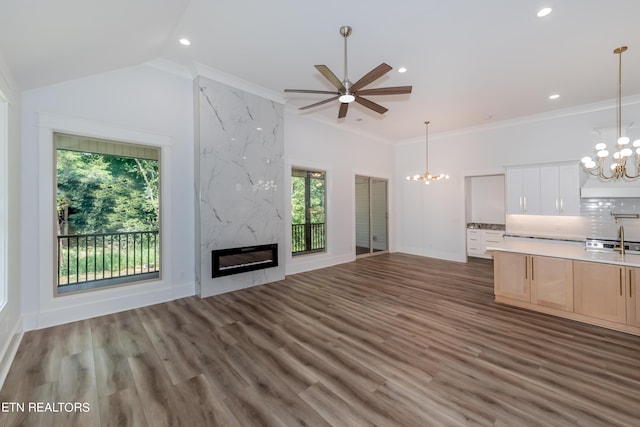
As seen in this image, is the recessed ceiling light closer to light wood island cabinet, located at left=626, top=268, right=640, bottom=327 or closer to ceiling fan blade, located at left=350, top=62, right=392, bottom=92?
ceiling fan blade, located at left=350, top=62, right=392, bottom=92

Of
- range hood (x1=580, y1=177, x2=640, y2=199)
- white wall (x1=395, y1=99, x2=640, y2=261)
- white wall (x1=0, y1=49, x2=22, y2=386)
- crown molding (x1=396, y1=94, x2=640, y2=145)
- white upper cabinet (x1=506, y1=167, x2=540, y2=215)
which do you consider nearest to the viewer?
white wall (x1=0, y1=49, x2=22, y2=386)

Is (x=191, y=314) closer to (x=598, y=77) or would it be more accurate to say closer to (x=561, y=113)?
(x=598, y=77)

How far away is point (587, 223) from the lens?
528cm

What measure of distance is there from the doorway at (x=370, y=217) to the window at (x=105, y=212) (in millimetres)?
5050

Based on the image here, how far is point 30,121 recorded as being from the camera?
3125 mm

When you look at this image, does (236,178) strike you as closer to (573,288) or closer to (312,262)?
(312,262)

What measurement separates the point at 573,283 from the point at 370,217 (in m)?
4.74

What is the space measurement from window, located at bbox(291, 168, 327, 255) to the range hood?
5.05m

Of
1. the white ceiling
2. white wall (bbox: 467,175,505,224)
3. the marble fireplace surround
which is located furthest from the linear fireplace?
white wall (bbox: 467,175,505,224)

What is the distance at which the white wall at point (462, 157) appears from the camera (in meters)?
5.37

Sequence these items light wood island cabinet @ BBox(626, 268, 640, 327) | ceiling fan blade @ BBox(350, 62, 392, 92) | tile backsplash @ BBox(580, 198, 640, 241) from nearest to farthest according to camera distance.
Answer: ceiling fan blade @ BBox(350, 62, 392, 92), light wood island cabinet @ BBox(626, 268, 640, 327), tile backsplash @ BBox(580, 198, 640, 241)

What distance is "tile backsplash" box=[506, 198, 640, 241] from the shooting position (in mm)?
4859

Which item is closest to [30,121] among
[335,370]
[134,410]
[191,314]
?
[191,314]

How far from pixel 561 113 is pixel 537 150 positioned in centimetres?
81
